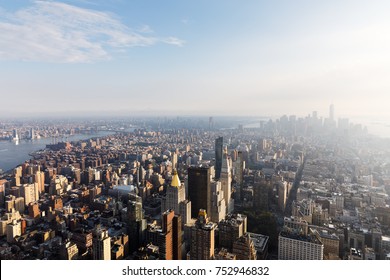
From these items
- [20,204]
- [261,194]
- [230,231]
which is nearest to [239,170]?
[261,194]

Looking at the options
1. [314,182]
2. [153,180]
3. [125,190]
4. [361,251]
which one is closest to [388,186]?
[314,182]

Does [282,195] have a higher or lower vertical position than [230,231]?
lower

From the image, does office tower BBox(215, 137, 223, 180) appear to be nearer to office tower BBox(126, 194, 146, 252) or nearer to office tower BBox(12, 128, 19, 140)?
office tower BBox(126, 194, 146, 252)

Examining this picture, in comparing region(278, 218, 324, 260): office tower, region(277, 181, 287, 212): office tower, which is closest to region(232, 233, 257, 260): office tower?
region(278, 218, 324, 260): office tower

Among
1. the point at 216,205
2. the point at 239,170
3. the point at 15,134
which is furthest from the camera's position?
the point at 15,134

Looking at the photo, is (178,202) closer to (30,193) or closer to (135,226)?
(135,226)

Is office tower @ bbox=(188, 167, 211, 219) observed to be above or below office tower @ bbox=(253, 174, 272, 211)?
above
